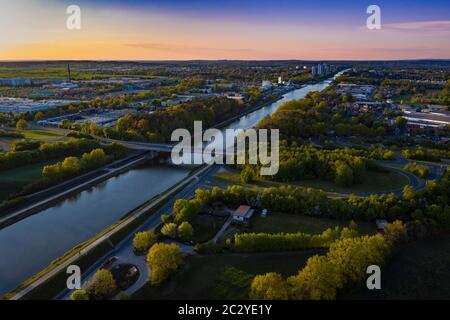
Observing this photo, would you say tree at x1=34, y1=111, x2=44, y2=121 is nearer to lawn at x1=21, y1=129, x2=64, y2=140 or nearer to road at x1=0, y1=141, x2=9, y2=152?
lawn at x1=21, y1=129, x2=64, y2=140


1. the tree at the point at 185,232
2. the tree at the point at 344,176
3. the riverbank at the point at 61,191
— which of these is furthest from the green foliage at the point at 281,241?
the riverbank at the point at 61,191

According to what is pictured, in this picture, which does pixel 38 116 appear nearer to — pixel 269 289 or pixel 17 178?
pixel 17 178

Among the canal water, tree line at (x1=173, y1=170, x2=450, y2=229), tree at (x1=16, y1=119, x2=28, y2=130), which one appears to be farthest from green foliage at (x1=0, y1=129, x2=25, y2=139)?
tree line at (x1=173, y1=170, x2=450, y2=229)

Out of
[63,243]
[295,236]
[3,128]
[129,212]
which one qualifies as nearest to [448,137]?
[295,236]

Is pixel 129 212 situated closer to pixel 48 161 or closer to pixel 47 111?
pixel 48 161

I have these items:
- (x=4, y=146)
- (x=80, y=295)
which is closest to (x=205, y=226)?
(x=80, y=295)

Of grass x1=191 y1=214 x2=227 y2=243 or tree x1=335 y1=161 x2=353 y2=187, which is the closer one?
grass x1=191 y1=214 x2=227 y2=243
